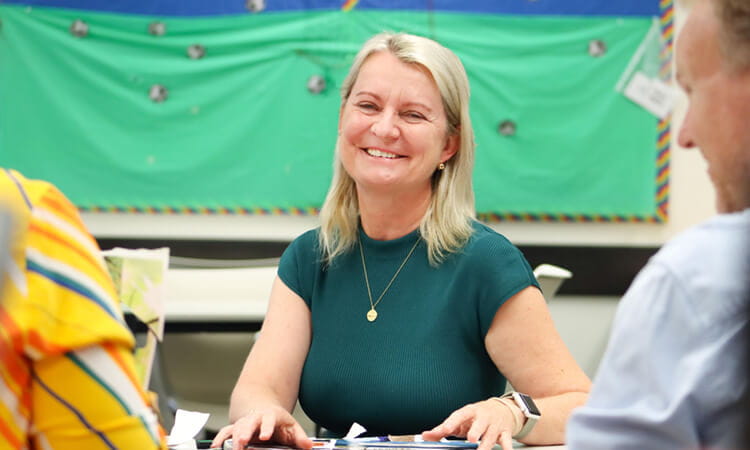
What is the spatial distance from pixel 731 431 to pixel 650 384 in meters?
0.08

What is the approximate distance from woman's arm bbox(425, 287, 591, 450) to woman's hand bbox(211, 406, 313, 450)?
36cm

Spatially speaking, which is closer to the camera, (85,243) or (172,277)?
(85,243)

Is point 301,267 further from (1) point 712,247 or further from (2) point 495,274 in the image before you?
(1) point 712,247

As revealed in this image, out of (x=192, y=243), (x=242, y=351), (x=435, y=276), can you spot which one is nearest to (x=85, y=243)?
(x=435, y=276)

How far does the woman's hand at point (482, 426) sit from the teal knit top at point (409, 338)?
28 centimetres

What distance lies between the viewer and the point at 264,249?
362cm

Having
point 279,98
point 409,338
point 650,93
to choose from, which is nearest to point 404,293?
point 409,338

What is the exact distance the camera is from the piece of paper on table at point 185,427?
1.34m

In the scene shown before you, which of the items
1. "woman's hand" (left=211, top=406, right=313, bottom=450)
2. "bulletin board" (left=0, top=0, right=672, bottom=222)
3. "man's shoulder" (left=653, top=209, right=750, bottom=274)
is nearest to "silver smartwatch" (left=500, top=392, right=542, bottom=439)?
"woman's hand" (left=211, top=406, right=313, bottom=450)

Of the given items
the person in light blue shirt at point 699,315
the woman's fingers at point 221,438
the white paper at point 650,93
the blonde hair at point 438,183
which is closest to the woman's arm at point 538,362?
the blonde hair at point 438,183

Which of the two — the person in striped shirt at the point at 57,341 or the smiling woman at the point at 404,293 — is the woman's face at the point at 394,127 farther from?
the person in striped shirt at the point at 57,341

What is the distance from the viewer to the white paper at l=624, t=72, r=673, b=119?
3.69 m

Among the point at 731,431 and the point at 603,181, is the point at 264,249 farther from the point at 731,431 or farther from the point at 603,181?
the point at 731,431

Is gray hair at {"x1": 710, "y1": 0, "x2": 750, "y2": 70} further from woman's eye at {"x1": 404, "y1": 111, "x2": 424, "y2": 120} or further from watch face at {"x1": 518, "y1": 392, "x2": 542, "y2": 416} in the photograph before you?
woman's eye at {"x1": 404, "y1": 111, "x2": 424, "y2": 120}
